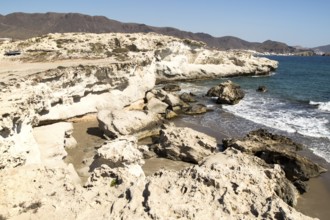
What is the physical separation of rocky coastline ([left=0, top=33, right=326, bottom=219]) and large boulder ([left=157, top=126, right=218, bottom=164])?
50 mm

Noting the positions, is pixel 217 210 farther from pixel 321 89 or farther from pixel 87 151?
pixel 321 89

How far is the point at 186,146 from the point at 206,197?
10485 mm

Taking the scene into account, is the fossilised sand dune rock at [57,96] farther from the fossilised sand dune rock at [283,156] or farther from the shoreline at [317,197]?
the shoreline at [317,197]

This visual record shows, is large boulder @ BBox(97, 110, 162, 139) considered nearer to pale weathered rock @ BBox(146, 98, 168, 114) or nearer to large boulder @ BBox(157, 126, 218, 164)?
large boulder @ BBox(157, 126, 218, 164)

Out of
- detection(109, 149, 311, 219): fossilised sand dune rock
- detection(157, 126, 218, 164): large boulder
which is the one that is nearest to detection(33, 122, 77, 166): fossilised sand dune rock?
detection(157, 126, 218, 164): large boulder

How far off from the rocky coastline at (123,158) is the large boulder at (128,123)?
2.4 inches

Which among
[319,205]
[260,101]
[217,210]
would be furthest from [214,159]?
[260,101]

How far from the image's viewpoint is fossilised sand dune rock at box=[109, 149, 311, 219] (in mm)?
6113

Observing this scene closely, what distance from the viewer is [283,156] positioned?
15852 millimetres

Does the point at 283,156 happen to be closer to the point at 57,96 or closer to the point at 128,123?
the point at 128,123

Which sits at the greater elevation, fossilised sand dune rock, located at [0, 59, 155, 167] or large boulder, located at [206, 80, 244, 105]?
fossilised sand dune rock, located at [0, 59, 155, 167]

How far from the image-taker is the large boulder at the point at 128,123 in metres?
19.4

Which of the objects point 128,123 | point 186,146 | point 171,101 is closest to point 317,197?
point 186,146

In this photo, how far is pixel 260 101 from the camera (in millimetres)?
36000
